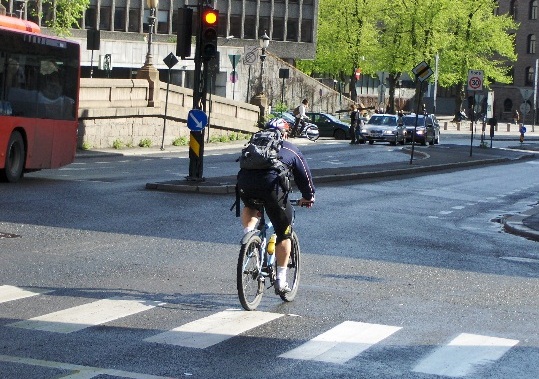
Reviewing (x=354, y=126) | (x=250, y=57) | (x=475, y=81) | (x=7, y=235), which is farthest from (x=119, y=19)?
(x=7, y=235)

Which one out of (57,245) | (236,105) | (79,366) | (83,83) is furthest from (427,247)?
(236,105)

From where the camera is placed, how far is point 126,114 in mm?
46781

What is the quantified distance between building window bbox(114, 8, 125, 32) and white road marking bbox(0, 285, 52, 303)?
83.9m

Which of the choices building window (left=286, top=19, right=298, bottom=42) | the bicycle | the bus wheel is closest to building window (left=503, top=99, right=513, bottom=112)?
building window (left=286, top=19, right=298, bottom=42)

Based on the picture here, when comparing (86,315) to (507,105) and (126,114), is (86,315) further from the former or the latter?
(507,105)

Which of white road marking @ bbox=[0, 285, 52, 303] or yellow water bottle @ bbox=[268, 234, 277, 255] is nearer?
white road marking @ bbox=[0, 285, 52, 303]

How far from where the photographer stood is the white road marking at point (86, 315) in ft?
34.1

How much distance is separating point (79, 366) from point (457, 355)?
2761mm

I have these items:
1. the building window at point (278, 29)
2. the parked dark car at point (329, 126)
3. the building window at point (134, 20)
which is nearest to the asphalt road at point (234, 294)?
the parked dark car at point (329, 126)

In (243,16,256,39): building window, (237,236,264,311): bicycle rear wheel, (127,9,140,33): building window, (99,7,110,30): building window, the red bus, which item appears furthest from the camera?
(243,16,256,39): building window

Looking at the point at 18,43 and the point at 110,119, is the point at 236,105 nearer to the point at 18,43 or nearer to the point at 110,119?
the point at 110,119

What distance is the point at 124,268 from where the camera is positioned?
46.6 feet

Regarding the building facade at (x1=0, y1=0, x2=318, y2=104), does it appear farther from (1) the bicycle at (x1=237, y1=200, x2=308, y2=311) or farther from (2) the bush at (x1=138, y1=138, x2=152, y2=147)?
(1) the bicycle at (x1=237, y1=200, x2=308, y2=311)

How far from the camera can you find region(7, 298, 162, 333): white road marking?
10391mm
